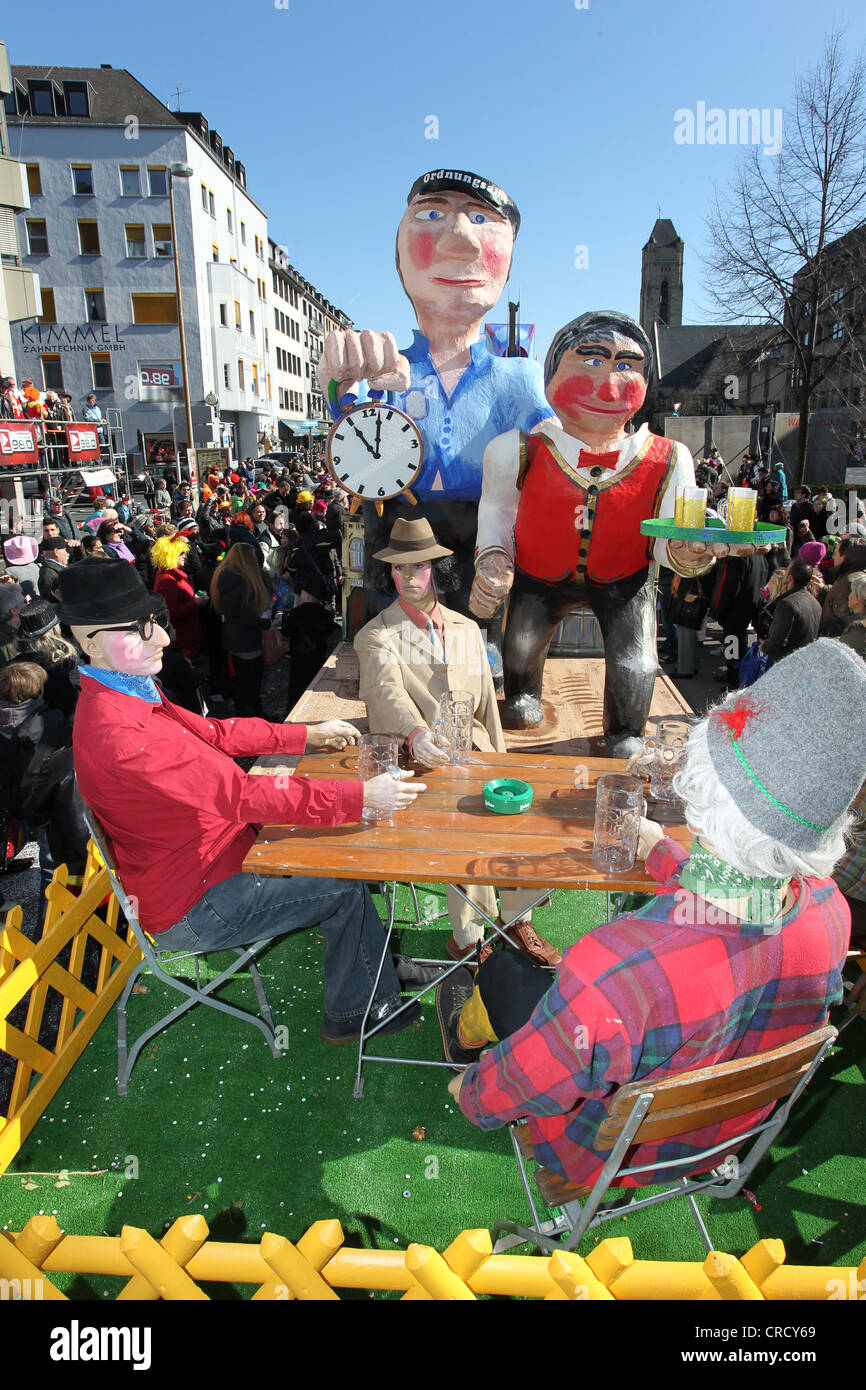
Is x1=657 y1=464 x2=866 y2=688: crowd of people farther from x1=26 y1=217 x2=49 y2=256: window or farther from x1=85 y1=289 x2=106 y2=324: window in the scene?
x1=26 y1=217 x2=49 y2=256: window

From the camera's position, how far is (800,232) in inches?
532

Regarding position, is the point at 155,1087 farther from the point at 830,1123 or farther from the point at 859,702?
the point at 859,702

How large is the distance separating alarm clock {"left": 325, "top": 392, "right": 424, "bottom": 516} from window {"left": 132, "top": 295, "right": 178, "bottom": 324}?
27890mm

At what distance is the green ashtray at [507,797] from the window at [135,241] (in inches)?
1227

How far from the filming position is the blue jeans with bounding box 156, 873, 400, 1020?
287 centimetres

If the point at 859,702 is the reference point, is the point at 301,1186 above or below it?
below

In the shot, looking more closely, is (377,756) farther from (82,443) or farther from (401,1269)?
(82,443)

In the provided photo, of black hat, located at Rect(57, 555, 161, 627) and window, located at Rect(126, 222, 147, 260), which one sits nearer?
black hat, located at Rect(57, 555, 161, 627)

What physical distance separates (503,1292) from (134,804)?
175cm

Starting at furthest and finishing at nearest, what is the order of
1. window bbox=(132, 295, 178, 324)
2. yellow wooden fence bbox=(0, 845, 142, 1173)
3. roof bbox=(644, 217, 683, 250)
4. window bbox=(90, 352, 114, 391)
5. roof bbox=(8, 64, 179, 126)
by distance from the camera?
roof bbox=(644, 217, 683, 250), window bbox=(90, 352, 114, 391), window bbox=(132, 295, 178, 324), roof bbox=(8, 64, 179, 126), yellow wooden fence bbox=(0, 845, 142, 1173)

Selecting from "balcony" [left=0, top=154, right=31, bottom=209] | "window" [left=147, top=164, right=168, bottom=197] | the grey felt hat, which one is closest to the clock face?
the grey felt hat

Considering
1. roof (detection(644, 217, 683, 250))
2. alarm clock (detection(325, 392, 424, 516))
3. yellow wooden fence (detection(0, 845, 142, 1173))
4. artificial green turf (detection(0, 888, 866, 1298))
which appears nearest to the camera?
artificial green turf (detection(0, 888, 866, 1298))

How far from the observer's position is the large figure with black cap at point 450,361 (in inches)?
160

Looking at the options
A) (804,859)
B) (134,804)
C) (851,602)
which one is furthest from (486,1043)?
(851,602)
